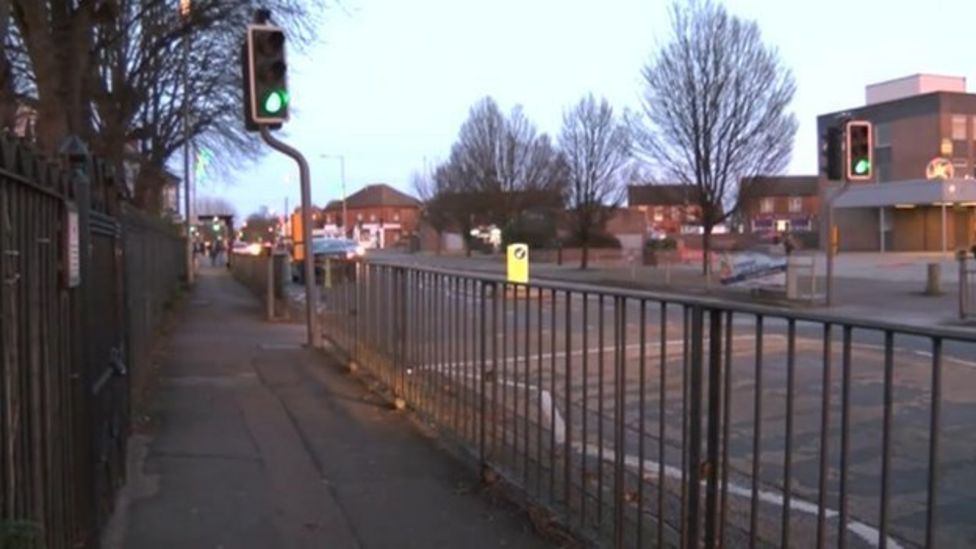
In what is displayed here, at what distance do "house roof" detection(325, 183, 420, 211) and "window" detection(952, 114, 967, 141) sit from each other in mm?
116544

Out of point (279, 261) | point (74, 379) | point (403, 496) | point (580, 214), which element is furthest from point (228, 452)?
point (580, 214)

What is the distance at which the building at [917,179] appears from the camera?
6169cm

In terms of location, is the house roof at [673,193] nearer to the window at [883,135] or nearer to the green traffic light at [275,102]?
the green traffic light at [275,102]

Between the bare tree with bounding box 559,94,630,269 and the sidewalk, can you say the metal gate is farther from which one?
the bare tree with bounding box 559,94,630,269

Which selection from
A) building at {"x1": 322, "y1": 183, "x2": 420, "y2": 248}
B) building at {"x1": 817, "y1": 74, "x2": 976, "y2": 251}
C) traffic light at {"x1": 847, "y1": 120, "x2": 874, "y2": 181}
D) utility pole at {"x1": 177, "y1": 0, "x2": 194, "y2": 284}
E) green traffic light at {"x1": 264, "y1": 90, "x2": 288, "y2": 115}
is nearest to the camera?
green traffic light at {"x1": 264, "y1": 90, "x2": 288, "y2": 115}

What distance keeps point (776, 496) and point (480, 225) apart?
6836cm

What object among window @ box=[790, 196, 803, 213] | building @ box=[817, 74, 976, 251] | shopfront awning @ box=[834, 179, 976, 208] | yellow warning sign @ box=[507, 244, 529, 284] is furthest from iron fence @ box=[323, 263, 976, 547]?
window @ box=[790, 196, 803, 213]

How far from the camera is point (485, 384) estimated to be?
7.01 m

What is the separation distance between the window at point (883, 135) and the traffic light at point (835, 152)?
4929 centimetres

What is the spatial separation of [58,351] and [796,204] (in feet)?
399

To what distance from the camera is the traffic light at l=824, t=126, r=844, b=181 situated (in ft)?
74.6

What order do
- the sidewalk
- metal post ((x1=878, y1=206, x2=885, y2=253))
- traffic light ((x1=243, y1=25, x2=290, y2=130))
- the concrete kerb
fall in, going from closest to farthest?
the concrete kerb
the sidewalk
traffic light ((x1=243, y1=25, x2=290, y2=130))
metal post ((x1=878, y1=206, x2=885, y2=253))

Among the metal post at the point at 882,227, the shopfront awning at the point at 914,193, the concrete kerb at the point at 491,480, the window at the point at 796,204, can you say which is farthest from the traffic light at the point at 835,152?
the window at the point at 796,204

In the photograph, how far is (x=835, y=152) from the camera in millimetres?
22828
